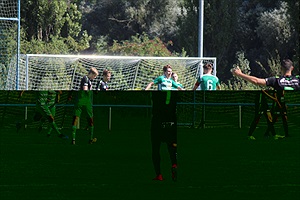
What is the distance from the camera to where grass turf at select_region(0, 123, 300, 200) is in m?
7.55

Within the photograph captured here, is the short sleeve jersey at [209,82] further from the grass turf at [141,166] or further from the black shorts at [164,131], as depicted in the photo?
the black shorts at [164,131]

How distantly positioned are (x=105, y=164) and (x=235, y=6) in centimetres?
4359

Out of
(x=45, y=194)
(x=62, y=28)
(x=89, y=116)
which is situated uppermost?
(x=62, y=28)

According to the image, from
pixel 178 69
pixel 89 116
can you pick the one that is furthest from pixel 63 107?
pixel 178 69

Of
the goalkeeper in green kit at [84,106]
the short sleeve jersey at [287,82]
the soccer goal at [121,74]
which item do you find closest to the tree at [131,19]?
the soccer goal at [121,74]

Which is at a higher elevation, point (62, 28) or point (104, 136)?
point (62, 28)

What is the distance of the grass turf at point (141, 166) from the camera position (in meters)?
7.55

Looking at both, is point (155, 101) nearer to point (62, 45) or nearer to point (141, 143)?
point (141, 143)

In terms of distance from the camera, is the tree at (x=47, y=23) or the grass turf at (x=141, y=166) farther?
the tree at (x=47, y=23)

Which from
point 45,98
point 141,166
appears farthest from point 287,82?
point 45,98

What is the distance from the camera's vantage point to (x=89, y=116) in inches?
329

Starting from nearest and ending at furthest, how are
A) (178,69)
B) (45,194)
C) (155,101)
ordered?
(155,101) → (45,194) → (178,69)

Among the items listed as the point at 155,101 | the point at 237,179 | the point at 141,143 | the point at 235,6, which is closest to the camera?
the point at 155,101

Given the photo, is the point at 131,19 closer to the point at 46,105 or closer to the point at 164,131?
the point at 46,105
